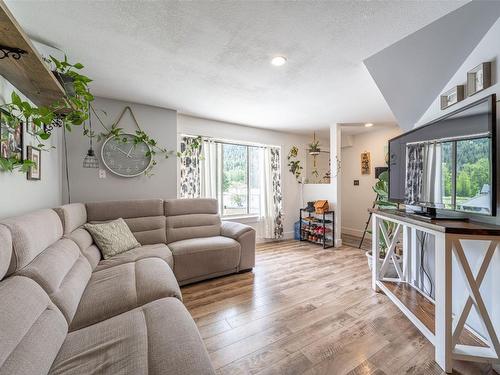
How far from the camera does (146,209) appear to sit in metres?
2.73

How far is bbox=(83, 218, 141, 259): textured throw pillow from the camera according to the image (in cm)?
212

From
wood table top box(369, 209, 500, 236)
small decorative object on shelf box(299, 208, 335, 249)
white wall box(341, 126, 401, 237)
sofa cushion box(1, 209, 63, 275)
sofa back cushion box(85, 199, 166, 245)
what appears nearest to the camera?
sofa cushion box(1, 209, 63, 275)

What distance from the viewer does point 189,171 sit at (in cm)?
347

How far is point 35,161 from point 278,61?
2.21 meters

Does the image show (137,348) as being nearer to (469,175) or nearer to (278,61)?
(469,175)

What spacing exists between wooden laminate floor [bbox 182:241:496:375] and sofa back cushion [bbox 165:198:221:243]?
2.21ft

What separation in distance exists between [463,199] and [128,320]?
2.12 m

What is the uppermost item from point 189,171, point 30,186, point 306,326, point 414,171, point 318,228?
point 189,171

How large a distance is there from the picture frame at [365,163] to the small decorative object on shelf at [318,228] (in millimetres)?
1501

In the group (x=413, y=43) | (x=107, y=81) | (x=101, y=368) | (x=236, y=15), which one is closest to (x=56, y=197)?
(x=107, y=81)

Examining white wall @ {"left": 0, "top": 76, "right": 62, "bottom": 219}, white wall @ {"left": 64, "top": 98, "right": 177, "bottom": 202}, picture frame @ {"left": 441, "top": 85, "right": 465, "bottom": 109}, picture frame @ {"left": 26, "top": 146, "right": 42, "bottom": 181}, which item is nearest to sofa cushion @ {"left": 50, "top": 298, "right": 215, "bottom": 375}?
white wall @ {"left": 0, "top": 76, "right": 62, "bottom": 219}

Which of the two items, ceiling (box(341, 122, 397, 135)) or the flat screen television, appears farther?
ceiling (box(341, 122, 397, 135))

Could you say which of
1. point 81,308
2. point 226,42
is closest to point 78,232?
point 81,308

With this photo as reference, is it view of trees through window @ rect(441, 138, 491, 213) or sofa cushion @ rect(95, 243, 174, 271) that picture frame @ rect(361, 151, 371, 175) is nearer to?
view of trees through window @ rect(441, 138, 491, 213)
